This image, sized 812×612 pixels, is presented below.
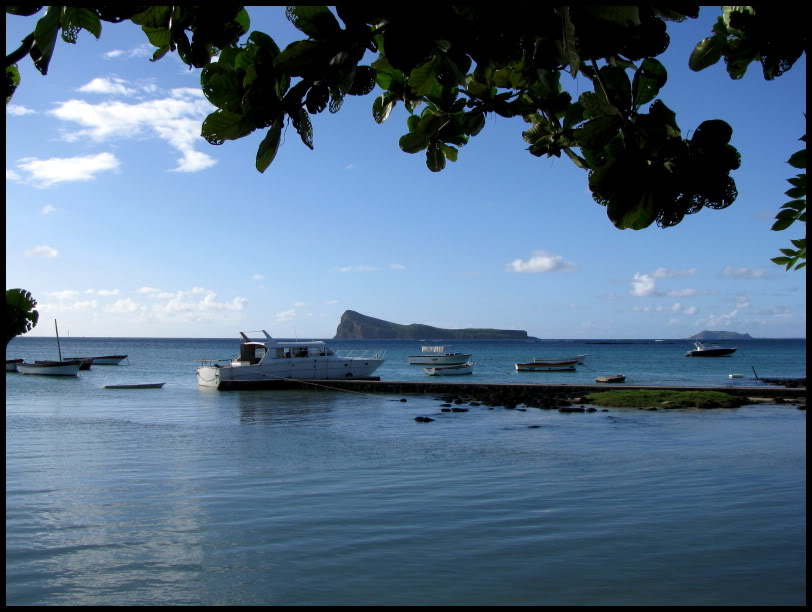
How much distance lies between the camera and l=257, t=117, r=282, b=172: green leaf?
55.1 inches

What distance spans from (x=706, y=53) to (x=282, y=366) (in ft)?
118

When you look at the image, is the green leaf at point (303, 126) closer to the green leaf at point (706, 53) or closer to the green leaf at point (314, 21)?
the green leaf at point (314, 21)

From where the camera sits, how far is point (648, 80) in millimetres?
1426

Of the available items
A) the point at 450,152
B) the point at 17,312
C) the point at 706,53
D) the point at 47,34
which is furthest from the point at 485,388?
the point at 17,312

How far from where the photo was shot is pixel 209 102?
4.68 feet

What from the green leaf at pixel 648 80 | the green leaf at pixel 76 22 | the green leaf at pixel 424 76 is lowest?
the green leaf at pixel 648 80

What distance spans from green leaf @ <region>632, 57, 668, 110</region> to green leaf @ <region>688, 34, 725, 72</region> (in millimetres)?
446

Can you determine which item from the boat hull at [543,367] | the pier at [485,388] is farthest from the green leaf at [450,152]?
the boat hull at [543,367]

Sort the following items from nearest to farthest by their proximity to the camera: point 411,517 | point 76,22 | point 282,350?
point 76,22
point 411,517
point 282,350

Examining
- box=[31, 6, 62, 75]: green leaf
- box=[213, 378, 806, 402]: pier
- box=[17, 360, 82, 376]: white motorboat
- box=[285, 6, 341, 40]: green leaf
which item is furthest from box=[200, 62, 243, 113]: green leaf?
box=[17, 360, 82, 376]: white motorboat

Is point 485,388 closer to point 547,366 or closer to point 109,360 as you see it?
point 547,366

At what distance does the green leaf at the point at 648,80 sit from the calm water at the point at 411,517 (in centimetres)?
628

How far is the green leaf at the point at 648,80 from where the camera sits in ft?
4.63

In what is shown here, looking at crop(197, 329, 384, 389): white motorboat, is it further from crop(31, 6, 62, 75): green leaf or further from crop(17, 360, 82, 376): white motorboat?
crop(31, 6, 62, 75): green leaf
